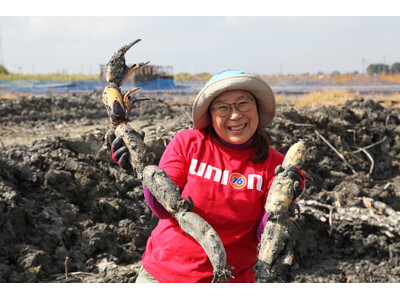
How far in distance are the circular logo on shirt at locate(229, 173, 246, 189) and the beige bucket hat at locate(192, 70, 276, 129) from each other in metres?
0.31

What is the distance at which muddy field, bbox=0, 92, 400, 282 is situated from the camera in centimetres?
373

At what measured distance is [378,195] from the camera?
5180 mm

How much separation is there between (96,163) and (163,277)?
2.98 metres

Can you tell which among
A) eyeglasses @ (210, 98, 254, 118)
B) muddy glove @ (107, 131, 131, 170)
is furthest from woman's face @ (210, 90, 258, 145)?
muddy glove @ (107, 131, 131, 170)

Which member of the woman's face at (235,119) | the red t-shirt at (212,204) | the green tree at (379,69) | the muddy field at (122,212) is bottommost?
the muddy field at (122,212)

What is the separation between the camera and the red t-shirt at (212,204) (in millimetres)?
1838

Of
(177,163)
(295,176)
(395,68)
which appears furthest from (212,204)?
(395,68)

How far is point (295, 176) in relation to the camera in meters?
1.79

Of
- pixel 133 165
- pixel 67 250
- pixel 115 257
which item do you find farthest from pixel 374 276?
pixel 133 165

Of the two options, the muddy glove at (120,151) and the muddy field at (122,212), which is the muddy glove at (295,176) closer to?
the muddy glove at (120,151)

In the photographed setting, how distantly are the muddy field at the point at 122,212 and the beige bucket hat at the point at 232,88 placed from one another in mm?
1443

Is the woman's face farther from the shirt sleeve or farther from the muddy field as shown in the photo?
the muddy field

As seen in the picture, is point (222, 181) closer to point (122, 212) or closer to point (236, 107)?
point (236, 107)

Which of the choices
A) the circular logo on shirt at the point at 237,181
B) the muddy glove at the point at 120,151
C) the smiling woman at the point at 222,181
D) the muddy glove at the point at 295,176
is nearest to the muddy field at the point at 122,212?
the muddy glove at the point at 120,151
